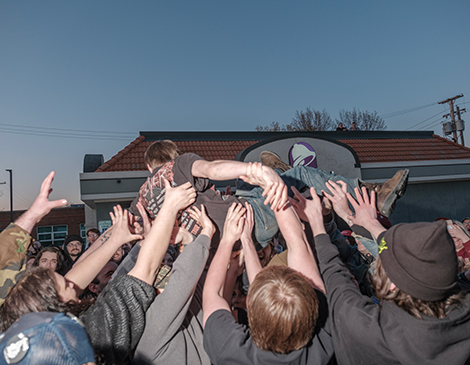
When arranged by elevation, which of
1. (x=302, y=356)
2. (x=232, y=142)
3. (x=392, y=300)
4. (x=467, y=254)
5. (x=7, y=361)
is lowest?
(x=467, y=254)

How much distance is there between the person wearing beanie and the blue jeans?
1069mm

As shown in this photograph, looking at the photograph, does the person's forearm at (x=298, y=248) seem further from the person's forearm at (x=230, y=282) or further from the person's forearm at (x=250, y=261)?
the person's forearm at (x=230, y=282)

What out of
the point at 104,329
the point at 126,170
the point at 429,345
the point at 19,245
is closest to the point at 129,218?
the point at 19,245

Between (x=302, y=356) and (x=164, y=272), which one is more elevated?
(x=164, y=272)

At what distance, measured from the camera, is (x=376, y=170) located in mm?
10984

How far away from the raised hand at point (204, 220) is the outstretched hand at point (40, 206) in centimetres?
87

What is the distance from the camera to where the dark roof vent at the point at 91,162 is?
9.87 meters

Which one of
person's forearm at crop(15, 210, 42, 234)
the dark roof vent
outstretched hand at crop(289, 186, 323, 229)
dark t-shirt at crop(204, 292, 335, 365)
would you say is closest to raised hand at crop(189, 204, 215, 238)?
dark t-shirt at crop(204, 292, 335, 365)

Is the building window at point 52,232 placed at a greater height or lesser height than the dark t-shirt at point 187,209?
lesser

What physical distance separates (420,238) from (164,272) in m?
1.62

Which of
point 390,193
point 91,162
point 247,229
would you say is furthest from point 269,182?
point 91,162

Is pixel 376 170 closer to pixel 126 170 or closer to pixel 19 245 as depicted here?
pixel 126 170

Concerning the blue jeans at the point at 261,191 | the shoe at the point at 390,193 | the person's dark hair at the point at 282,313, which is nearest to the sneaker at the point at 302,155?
the blue jeans at the point at 261,191

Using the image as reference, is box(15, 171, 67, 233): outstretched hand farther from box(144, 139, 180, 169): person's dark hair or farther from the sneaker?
the sneaker
